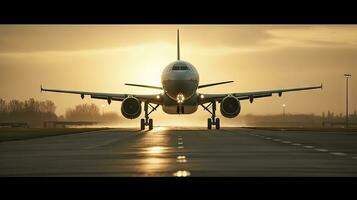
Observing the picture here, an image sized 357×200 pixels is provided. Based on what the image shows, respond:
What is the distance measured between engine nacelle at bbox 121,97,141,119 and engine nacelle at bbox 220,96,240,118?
7298 mm

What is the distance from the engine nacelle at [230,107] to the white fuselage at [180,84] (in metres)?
2.81

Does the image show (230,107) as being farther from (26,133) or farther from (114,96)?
(26,133)

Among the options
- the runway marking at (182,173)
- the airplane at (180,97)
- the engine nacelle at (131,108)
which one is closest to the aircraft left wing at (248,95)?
the airplane at (180,97)

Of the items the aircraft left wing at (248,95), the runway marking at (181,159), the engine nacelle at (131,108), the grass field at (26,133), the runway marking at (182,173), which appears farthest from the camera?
the aircraft left wing at (248,95)

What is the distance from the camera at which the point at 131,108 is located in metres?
58.4

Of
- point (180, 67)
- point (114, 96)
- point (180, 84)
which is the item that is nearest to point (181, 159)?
point (180, 84)

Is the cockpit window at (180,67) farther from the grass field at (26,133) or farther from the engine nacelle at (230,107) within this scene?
the grass field at (26,133)

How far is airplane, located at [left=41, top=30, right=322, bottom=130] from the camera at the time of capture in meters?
58.6

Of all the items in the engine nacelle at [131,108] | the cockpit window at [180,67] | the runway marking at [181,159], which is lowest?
the runway marking at [181,159]

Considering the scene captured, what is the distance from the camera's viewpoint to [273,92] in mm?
65375

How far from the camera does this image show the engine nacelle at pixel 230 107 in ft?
197
